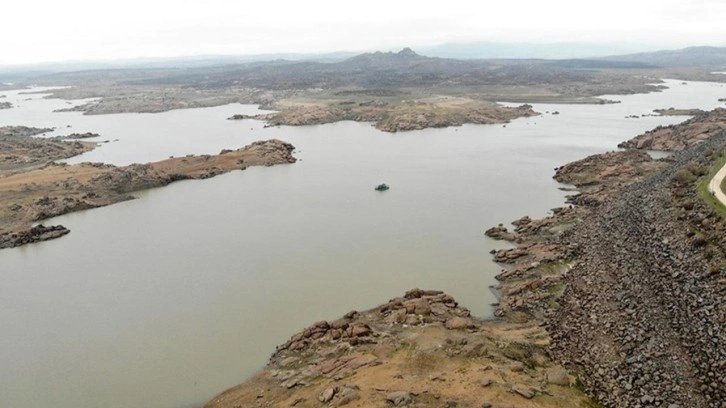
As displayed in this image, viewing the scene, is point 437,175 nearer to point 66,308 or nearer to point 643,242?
point 643,242

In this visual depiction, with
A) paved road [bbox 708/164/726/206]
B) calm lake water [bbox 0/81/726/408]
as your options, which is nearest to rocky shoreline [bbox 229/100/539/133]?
calm lake water [bbox 0/81/726/408]

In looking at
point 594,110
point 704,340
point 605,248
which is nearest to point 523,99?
point 594,110

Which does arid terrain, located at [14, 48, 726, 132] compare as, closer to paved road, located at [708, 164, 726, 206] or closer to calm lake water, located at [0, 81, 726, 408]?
calm lake water, located at [0, 81, 726, 408]

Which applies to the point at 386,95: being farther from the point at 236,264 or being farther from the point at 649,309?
the point at 649,309

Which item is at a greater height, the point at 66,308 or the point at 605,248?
the point at 605,248

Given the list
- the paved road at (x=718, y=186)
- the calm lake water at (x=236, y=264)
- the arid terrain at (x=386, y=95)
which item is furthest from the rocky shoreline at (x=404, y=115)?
the paved road at (x=718, y=186)

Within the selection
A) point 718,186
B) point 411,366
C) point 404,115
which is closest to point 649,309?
point 411,366

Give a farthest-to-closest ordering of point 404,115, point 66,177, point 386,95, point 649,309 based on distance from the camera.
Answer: point 386,95, point 404,115, point 66,177, point 649,309
